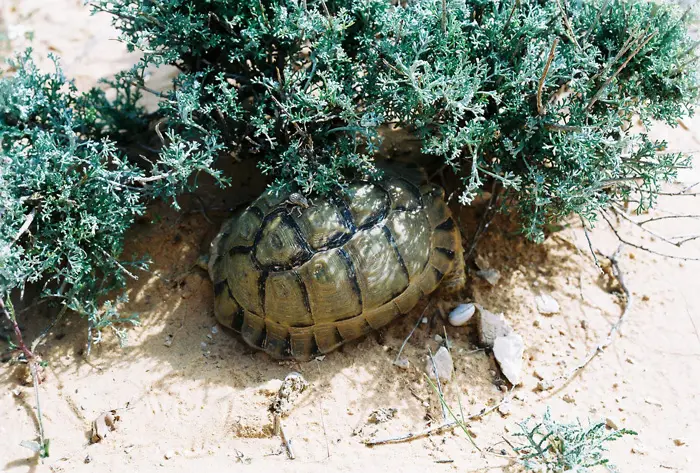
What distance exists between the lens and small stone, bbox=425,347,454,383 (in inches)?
127

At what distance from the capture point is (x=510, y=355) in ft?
10.7

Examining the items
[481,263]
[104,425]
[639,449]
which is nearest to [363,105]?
[481,263]

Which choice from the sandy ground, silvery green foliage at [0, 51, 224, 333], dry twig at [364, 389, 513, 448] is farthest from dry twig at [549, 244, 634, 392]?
silvery green foliage at [0, 51, 224, 333]

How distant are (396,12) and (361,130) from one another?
59 cm

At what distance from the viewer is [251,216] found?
3.37 m

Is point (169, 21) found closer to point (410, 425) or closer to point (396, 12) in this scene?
point (396, 12)

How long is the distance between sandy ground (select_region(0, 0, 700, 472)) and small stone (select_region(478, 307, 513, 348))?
8 cm

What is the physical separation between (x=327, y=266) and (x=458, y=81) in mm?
1121

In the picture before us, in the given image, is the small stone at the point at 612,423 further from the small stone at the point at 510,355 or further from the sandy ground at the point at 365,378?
the small stone at the point at 510,355

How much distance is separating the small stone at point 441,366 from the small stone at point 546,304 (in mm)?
660

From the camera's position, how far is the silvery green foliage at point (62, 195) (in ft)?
9.90

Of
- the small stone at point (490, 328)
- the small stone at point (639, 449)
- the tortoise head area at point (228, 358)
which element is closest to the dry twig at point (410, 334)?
the tortoise head area at point (228, 358)

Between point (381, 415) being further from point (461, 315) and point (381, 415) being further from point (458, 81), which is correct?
point (458, 81)

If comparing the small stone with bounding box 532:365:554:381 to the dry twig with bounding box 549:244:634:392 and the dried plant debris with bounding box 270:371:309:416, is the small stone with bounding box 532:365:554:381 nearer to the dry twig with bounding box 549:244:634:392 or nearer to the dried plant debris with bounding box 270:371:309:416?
the dry twig with bounding box 549:244:634:392
